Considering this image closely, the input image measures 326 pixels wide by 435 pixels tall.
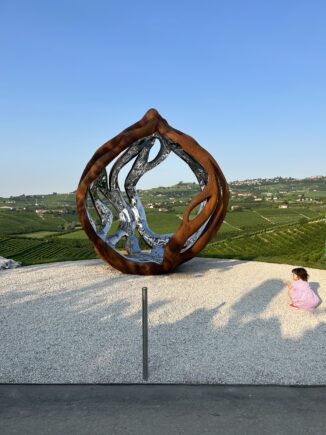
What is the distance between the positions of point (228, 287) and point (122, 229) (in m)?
5.44

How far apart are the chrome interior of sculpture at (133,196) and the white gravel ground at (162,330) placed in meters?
1.67

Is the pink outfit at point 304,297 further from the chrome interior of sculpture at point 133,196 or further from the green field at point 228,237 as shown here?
the green field at point 228,237

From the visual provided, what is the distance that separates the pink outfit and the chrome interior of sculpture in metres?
4.72

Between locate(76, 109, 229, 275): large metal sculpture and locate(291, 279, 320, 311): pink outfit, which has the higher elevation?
locate(76, 109, 229, 275): large metal sculpture

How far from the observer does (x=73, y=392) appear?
6730 mm

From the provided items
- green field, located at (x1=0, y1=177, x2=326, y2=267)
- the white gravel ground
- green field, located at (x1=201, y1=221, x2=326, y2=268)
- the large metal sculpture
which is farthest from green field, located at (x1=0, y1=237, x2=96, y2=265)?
the white gravel ground

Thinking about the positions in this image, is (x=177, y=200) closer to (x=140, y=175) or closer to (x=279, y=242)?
(x=279, y=242)

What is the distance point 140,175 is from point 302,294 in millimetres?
8465

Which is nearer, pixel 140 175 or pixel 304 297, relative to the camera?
pixel 304 297

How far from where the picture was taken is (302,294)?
37.1ft

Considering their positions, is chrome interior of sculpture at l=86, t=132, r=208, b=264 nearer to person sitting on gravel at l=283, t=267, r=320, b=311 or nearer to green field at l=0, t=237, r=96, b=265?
person sitting on gravel at l=283, t=267, r=320, b=311

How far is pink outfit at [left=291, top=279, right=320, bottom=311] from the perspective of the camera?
36.9 ft

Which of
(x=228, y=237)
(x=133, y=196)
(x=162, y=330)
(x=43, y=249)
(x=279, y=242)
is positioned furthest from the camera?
(x=228, y=237)

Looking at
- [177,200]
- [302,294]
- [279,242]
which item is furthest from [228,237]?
[177,200]
